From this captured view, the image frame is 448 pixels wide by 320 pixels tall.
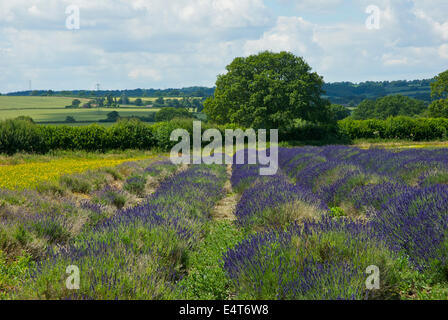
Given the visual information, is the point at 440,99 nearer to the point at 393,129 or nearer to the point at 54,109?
the point at 393,129

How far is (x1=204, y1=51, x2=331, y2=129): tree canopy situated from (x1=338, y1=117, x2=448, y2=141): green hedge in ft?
13.3

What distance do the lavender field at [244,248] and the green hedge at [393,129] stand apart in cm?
3586

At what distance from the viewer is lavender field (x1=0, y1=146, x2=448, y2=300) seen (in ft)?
9.50

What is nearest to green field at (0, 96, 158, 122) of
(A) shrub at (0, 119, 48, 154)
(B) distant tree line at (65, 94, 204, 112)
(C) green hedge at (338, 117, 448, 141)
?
(B) distant tree line at (65, 94, 204, 112)

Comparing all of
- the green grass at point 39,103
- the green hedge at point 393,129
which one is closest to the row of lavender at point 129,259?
the green hedge at point 393,129

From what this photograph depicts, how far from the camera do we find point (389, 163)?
10492 millimetres

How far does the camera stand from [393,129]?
4162 centimetres

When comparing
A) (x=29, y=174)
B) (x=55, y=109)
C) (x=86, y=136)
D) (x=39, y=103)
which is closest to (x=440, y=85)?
(x=86, y=136)

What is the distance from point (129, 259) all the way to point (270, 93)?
118ft
